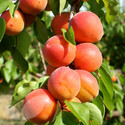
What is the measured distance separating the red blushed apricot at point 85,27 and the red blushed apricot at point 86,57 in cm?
3

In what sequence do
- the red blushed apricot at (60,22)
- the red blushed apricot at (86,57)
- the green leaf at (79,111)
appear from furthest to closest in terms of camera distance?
the red blushed apricot at (60,22) → the red blushed apricot at (86,57) → the green leaf at (79,111)

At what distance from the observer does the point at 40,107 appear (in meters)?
0.62

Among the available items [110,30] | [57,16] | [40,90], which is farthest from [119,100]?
[110,30]

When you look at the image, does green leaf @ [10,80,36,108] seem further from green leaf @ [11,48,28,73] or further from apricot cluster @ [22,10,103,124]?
Answer: green leaf @ [11,48,28,73]

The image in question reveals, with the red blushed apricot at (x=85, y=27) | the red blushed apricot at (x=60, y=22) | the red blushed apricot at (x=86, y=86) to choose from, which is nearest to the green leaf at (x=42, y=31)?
the red blushed apricot at (x=60, y=22)

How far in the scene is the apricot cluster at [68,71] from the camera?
2.04 ft

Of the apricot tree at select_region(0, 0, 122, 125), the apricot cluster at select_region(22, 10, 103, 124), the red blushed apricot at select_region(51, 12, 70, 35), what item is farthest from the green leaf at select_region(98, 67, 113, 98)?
the red blushed apricot at select_region(51, 12, 70, 35)

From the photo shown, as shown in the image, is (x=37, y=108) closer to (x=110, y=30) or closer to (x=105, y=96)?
(x=105, y=96)

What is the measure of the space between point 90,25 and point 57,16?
0.55 ft

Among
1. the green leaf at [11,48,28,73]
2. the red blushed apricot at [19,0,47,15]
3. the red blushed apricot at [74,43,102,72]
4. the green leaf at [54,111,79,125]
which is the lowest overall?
the green leaf at [11,48,28,73]

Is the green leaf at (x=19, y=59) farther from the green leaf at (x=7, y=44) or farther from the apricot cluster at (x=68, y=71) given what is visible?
the apricot cluster at (x=68, y=71)

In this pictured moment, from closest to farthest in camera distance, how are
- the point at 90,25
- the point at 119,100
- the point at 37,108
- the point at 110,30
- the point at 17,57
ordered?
1. the point at 37,108
2. the point at 90,25
3. the point at 17,57
4. the point at 119,100
5. the point at 110,30

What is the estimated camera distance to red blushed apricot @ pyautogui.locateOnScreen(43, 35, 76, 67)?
0.68 metres

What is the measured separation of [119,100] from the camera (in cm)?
207
